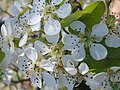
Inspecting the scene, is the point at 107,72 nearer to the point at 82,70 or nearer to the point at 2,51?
the point at 82,70

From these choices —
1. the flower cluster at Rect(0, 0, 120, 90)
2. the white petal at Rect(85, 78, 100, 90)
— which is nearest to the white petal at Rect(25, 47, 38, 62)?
the flower cluster at Rect(0, 0, 120, 90)

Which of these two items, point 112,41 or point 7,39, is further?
point 7,39

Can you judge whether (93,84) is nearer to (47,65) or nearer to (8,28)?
(47,65)

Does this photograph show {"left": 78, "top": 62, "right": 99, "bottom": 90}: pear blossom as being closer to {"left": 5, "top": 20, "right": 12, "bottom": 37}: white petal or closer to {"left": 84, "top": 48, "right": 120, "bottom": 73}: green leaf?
{"left": 84, "top": 48, "right": 120, "bottom": 73}: green leaf

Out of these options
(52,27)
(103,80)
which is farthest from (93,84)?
(52,27)

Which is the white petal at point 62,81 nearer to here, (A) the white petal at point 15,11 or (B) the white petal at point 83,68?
(B) the white petal at point 83,68

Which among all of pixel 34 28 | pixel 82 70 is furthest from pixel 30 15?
pixel 82 70

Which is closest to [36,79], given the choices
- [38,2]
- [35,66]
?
[35,66]

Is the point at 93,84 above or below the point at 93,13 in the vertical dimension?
below
